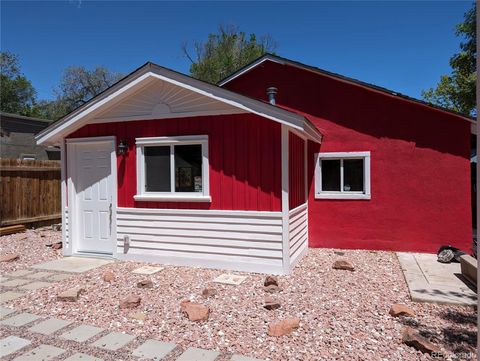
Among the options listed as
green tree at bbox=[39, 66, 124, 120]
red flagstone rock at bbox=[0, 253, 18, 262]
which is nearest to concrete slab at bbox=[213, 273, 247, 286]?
red flagstone rock at bbox=[0, 253, 18, 262]

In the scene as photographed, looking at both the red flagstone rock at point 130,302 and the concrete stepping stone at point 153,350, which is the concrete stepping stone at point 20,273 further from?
the concrete stepping stone at point 153,350

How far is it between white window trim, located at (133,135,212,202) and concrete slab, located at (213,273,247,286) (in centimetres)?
143

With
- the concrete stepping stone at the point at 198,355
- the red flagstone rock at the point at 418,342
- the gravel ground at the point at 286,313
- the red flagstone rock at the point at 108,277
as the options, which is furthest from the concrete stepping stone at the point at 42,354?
the red flagstone rock at the point at 418,342

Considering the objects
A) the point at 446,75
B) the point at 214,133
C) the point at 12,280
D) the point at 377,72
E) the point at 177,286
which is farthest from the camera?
the point at 446,75

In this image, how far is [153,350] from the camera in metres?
3.46

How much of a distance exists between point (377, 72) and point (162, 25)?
1058 cm

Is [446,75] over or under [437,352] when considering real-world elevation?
over

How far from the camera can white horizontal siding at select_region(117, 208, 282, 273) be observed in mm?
6082

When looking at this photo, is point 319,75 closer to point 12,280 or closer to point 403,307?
point 403,307

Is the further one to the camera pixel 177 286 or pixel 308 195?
pixel 308 195

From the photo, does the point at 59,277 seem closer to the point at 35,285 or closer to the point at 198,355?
the point at 35,285

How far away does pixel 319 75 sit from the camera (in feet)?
26.9

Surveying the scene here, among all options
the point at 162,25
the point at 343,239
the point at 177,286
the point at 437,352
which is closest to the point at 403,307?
the point at 437,352

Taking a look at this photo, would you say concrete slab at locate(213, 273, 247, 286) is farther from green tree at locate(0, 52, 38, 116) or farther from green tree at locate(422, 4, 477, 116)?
green tree at locate(0, 52, 38, 116)
